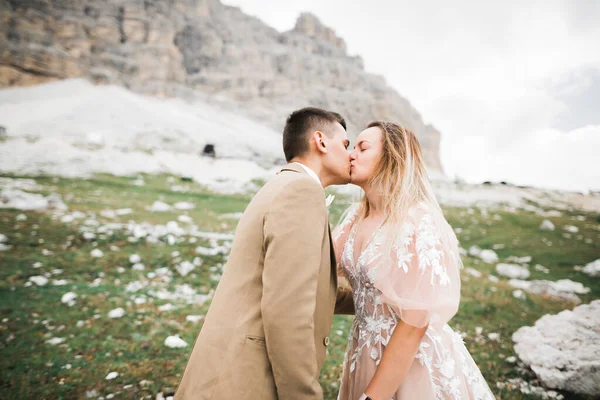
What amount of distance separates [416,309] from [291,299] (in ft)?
3.31

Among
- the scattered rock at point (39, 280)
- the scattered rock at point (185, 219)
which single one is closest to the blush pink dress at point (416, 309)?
the scattered rock at point (39, 280)

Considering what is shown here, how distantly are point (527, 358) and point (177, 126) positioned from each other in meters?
78.6

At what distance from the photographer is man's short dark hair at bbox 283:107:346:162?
2.96m

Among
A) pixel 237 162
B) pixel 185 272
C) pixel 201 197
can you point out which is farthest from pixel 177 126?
pixel 185 272

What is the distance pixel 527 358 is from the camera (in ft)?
16.7

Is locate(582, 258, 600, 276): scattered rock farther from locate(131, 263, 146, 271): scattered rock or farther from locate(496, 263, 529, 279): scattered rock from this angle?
locate(131, 263, 146, 271): scattered rock

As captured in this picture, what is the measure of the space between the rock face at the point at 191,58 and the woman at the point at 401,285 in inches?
4060

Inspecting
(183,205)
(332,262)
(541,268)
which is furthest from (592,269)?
(183,205)

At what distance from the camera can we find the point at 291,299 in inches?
76.4

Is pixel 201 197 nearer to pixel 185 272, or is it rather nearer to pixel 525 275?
pixel 185 272

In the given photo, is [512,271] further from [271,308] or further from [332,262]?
[271,308]

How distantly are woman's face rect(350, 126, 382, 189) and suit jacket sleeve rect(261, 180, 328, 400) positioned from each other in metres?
1.16

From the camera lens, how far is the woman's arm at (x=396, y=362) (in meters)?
2.32

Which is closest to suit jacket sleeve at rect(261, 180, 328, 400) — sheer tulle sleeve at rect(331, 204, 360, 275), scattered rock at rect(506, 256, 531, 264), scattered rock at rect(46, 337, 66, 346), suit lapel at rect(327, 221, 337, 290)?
suit lapel at rect(327, 221, 337, 290)
